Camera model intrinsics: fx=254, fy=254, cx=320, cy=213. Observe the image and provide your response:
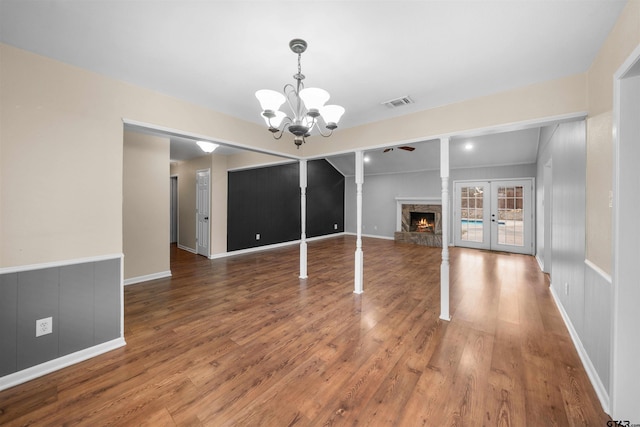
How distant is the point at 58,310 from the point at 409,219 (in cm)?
822

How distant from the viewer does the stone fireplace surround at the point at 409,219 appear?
7641mm

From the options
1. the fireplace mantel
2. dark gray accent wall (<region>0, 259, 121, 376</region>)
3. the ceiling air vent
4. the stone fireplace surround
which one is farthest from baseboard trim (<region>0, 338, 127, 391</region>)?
the fireplace mantel

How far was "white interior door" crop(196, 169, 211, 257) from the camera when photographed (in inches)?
243

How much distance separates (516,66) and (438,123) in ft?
2.98

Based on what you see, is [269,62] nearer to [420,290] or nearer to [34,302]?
[34,302]

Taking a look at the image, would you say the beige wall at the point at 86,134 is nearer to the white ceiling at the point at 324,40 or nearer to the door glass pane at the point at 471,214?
the white ceiling at the point at 324,40

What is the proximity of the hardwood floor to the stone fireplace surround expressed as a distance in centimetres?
372

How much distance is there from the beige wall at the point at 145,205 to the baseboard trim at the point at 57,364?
7.04 feet

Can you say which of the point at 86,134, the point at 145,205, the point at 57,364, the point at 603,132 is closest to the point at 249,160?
the point at 145,205

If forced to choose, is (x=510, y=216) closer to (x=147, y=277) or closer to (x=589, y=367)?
(x=589, y=367)

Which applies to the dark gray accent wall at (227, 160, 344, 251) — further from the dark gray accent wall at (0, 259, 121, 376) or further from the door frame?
the door frame

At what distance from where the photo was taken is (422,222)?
27.5 ft

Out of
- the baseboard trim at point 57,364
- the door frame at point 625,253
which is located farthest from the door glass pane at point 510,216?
the baseboard trim at point 57,364

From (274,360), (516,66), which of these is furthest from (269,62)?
(274,360)
